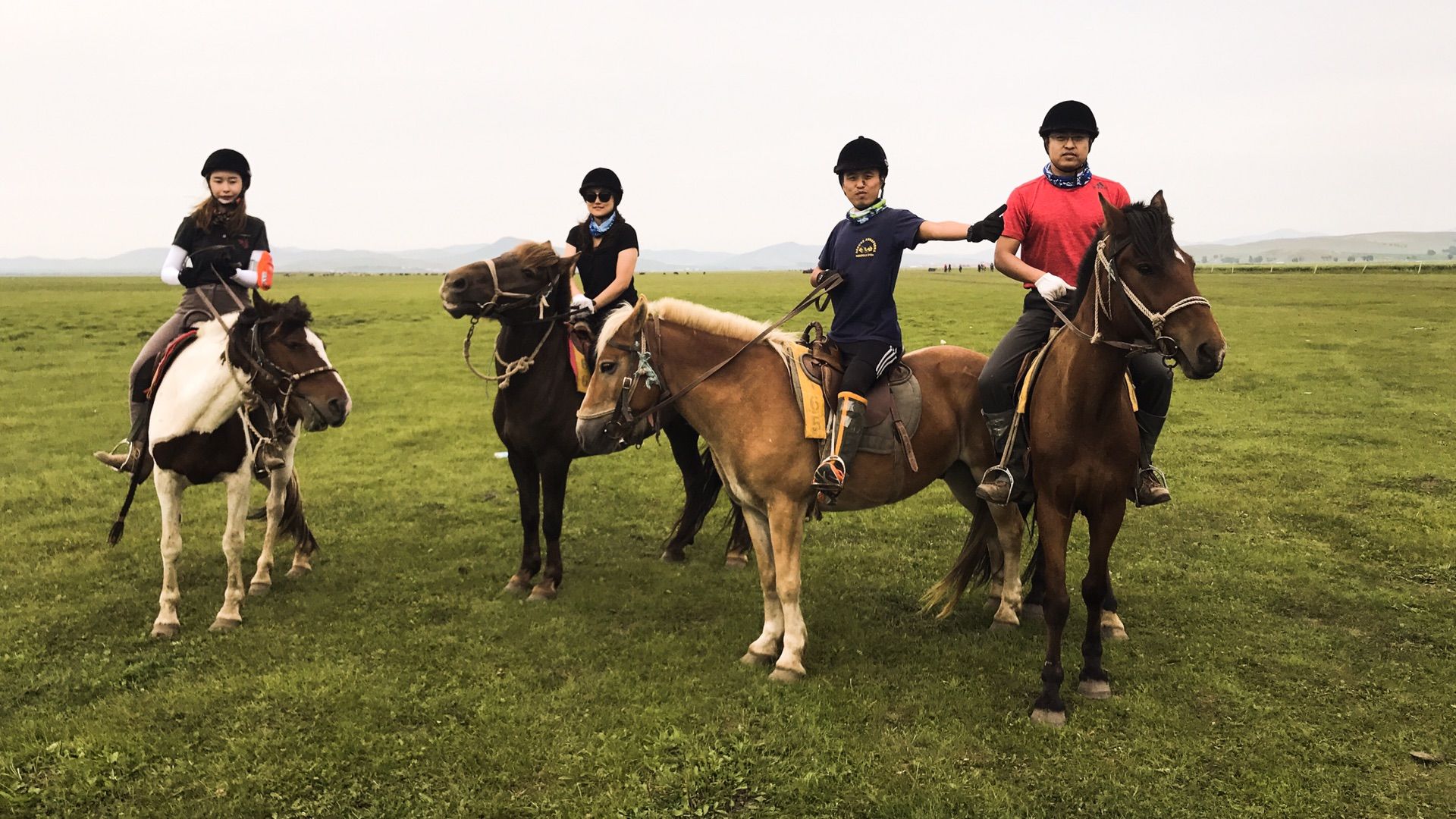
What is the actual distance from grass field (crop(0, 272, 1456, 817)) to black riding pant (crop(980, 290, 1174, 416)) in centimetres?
178

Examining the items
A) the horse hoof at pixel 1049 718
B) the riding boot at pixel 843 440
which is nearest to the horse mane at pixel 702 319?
the riding boot at pixel 843 440

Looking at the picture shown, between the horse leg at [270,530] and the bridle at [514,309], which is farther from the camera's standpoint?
the horse leg at [270,530]

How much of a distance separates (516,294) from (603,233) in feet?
3.60

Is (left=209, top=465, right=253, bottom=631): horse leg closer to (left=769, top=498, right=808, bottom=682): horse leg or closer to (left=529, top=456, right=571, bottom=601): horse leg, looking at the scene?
(left=529, top=456, right=571, bottom=601): horse leg

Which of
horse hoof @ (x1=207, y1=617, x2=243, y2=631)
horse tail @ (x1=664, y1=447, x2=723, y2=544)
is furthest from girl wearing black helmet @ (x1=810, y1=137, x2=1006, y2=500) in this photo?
horse hoof @ (x1=207, y1=617, x2=243, y2=631)

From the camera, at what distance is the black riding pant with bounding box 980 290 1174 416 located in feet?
16.5

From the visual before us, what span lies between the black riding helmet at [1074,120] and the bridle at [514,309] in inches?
150

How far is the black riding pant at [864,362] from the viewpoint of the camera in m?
5.30

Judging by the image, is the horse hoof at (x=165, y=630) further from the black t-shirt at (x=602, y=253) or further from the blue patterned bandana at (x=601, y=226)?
the blue patterned bandana at (x=601, y=226)

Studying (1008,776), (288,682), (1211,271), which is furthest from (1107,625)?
(1211,271)

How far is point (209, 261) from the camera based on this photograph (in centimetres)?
642

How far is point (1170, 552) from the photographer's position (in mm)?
7602

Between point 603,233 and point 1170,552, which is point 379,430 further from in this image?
point 1170,552

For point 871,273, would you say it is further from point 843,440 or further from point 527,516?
point 527,516
